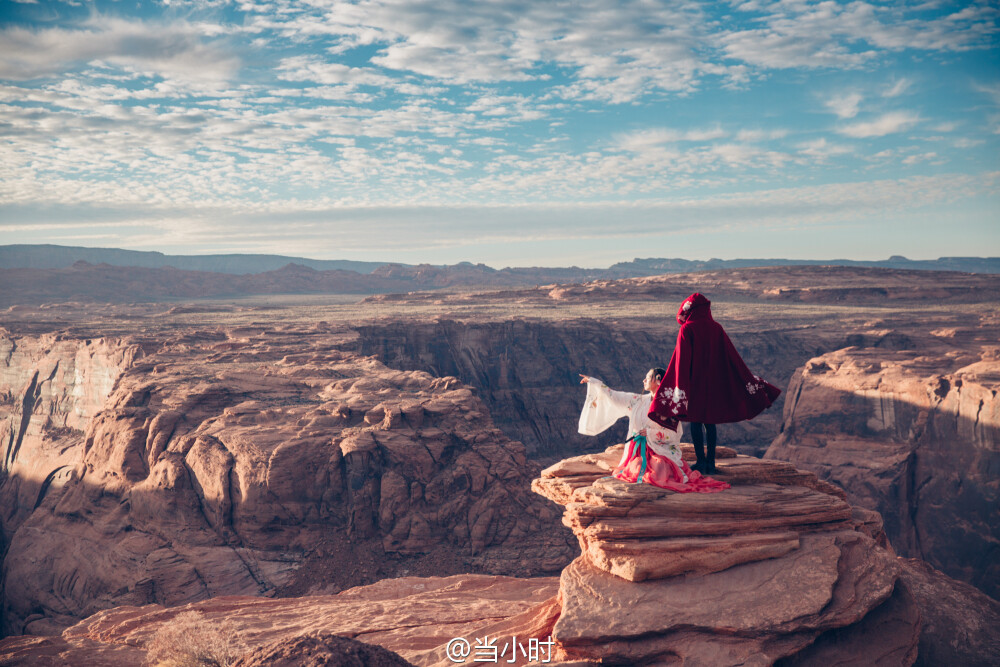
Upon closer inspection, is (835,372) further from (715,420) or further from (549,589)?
(715,420)

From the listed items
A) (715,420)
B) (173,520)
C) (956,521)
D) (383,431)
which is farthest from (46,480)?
(956,521)

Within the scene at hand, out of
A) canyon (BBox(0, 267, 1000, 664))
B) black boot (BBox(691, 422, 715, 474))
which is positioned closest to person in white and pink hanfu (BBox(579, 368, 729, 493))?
black boot (BBox(691, 422, 715, 474))

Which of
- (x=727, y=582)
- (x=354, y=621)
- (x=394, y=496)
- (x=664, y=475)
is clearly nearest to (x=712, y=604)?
(x=727, y=582)

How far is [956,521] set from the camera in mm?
20906

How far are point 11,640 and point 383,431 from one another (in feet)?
37.7

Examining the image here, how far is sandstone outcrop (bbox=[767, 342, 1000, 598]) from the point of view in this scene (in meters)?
20.4

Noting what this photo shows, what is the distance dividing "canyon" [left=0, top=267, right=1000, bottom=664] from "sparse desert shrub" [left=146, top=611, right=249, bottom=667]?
61cm

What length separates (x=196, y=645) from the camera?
9656mm

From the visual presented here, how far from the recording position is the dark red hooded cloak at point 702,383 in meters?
8.59

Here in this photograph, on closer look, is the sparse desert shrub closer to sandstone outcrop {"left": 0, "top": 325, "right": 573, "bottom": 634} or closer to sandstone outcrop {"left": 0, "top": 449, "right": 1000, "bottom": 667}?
sandstone outcrop {"left": 0, "top": 449, "right": 1000, "bottom": 667}

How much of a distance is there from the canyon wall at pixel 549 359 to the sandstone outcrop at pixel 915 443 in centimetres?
1230

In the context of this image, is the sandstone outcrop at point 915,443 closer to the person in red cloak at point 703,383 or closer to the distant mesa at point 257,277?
the person in red cloak at point 703,383

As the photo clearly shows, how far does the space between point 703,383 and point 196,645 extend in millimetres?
8345

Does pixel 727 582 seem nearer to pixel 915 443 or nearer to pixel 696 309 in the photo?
pixel 696 309
